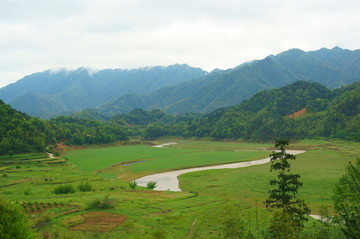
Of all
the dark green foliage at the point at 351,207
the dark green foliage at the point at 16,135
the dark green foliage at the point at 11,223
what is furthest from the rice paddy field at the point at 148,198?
the dark green foliage at the point at 16,135

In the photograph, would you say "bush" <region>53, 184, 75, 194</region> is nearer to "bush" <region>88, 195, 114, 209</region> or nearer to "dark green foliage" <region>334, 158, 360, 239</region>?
"bush" <region>88, 195, 114, 209</region>

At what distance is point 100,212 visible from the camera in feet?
163

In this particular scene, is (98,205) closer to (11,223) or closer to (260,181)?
(11,223)

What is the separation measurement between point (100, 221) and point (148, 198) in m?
17.6

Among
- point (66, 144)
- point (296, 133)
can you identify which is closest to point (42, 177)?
point (66, 144)

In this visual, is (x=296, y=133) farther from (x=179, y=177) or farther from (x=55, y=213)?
(x=55, y=213)

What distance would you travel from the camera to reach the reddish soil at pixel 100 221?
42156mm

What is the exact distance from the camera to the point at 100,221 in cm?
4547

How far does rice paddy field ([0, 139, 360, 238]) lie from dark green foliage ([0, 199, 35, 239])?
12715mm

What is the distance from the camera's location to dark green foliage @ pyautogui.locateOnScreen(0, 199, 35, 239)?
25672 mm

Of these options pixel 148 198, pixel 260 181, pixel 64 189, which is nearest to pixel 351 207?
pixel 148 198

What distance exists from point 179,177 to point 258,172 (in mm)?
23494

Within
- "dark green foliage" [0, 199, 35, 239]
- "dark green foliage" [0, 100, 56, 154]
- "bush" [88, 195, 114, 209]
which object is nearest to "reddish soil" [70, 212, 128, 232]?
"bush" [88, 195, 114, 209]

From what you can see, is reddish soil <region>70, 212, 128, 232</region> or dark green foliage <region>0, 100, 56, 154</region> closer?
reddish soil <region>70, 212, 128, 232</region>
